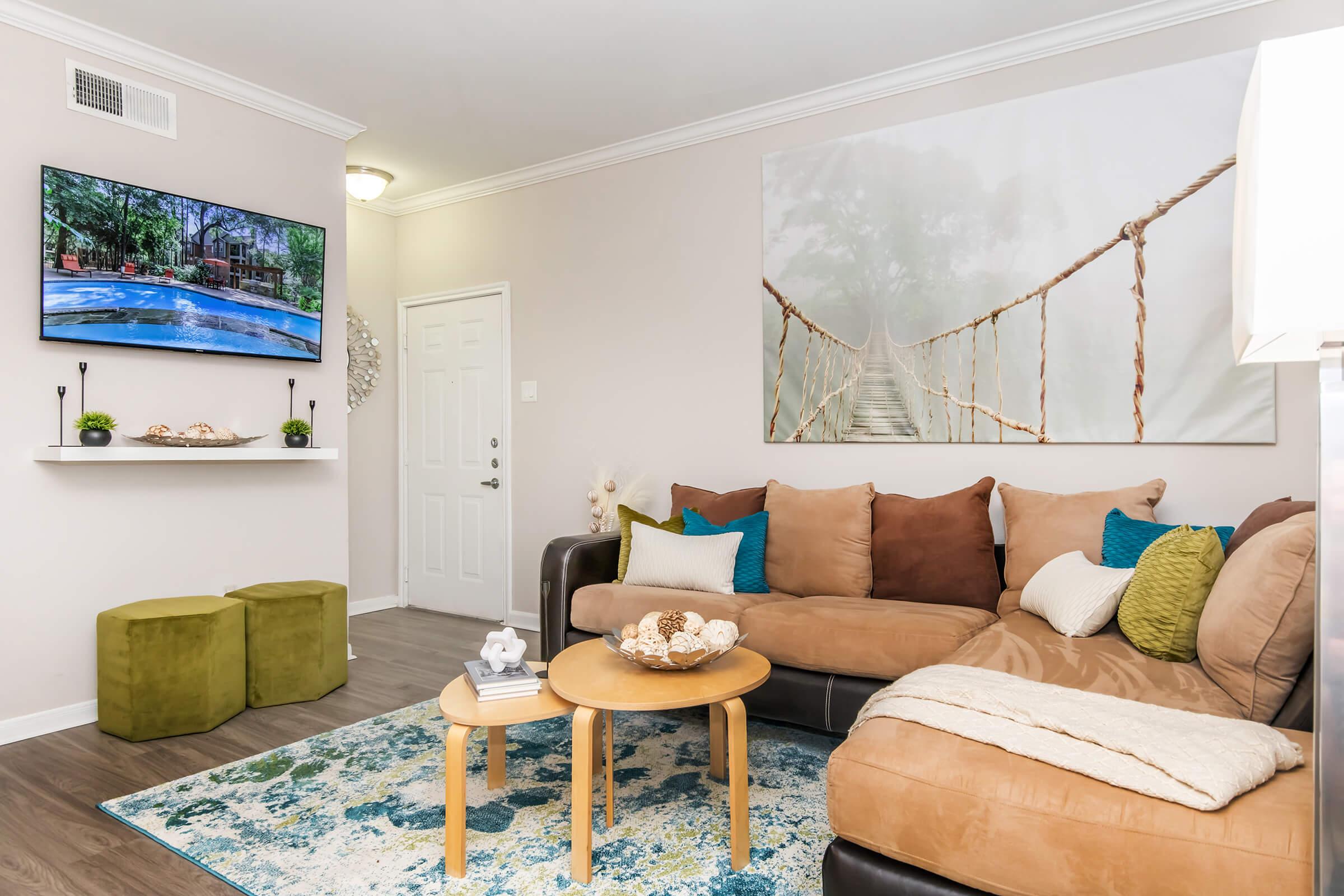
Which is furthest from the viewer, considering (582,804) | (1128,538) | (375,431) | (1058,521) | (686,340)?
(375,431)

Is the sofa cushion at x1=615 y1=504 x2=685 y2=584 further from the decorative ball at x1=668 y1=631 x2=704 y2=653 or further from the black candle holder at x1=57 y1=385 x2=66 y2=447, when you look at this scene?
the black candle holder at x1=57 y1=385 x2=66 y2=447

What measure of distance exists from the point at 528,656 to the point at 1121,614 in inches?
113

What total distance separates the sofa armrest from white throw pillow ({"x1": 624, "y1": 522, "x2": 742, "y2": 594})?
0.16 m

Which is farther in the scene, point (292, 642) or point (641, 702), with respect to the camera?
point (292, 642)

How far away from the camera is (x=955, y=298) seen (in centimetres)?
345

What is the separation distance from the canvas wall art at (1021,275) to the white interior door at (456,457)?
1.93 m

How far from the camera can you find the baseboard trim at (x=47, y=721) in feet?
9.74

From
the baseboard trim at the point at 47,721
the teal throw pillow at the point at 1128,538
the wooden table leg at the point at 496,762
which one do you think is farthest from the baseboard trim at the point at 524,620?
the teal throw pillow at the point at 1128,538

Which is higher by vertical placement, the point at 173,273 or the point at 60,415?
the point at 173,273

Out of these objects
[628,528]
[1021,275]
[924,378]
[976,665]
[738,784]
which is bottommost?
[738,784]

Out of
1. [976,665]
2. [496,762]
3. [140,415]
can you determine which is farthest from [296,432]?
[976,665]

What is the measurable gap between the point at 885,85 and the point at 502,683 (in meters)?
3.03

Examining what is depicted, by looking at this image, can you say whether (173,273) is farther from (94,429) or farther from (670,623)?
(670,623)

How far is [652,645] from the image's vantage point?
2.21 m
